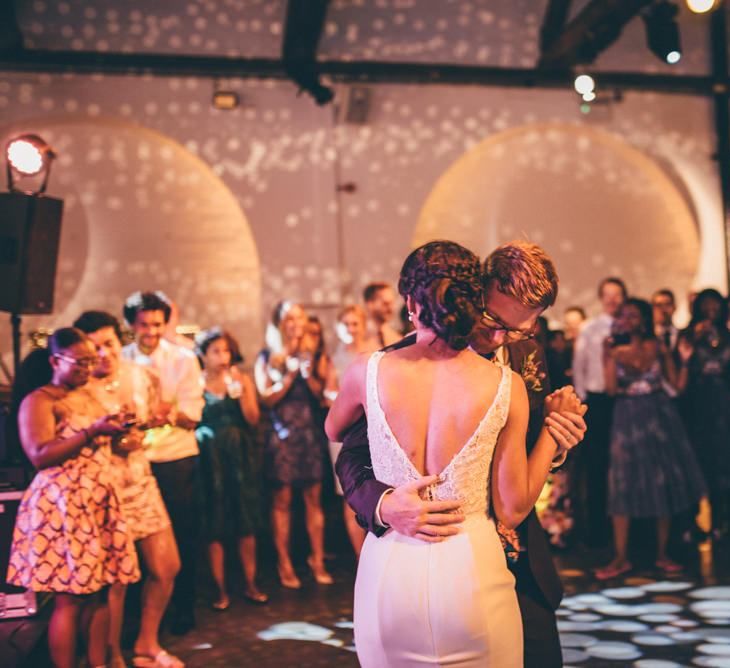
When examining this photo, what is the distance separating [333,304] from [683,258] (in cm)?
325

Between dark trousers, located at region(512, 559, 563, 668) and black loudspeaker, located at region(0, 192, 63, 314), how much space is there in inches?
118

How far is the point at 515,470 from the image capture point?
1.74m

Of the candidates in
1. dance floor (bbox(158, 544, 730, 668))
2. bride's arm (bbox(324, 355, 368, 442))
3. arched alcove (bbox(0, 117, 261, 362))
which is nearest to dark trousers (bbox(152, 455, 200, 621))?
dance floor (bbox(158, 544, 730, 668))

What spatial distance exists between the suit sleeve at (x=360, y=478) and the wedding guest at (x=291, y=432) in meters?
2.88

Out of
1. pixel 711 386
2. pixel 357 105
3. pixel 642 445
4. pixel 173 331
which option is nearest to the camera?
pixel 173 331

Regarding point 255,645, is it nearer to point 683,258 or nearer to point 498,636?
point 498,636

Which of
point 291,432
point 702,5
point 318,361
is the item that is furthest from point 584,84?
point 291,432

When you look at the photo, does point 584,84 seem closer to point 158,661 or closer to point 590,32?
point 590,32

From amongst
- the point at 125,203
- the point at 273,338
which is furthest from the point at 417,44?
the point at 273,338

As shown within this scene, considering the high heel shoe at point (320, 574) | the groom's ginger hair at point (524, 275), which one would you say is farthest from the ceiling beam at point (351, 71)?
the groom's ginger hair at point (524, 275)

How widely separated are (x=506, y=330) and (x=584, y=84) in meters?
5.81

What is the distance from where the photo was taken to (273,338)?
197 inches

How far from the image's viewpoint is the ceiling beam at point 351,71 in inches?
269

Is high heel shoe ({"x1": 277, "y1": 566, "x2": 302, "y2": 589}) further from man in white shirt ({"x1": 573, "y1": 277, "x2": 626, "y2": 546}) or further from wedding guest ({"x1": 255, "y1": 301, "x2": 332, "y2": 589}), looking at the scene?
man in white shirt ({"x1": 573, "y1": 277, "x2": 626, "y2": 546})
